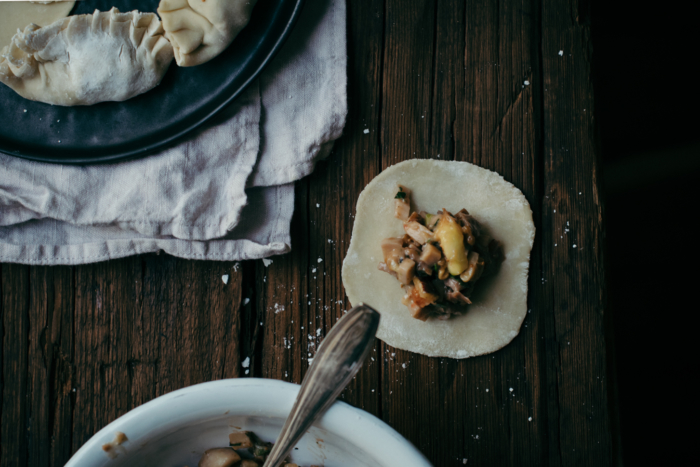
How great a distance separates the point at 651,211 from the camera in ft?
6.23

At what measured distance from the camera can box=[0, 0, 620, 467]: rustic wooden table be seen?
1.29 meters

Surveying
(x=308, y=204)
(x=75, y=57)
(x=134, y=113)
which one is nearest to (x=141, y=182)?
(x=134, y=113)

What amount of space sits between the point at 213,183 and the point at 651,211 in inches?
70.8

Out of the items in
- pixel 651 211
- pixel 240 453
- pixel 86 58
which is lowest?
pixel 240 453

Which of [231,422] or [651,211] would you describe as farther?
[651,211]

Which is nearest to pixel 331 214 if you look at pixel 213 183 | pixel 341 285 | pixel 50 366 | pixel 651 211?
pixel 341 285

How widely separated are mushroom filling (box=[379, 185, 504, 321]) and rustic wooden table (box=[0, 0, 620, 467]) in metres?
0.16

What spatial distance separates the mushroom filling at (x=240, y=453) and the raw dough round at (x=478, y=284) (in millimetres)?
424

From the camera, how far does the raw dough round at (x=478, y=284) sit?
126 centimetres

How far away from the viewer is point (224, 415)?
3.16 ft

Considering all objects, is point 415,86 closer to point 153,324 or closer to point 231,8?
point 231,8

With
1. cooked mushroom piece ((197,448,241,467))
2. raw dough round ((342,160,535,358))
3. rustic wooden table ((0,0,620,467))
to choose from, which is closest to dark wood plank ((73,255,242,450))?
rustic wooden table ((0,0,620,467))

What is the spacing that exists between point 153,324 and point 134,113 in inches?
24.1

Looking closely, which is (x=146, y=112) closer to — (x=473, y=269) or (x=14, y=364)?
(x=14, y=364)
